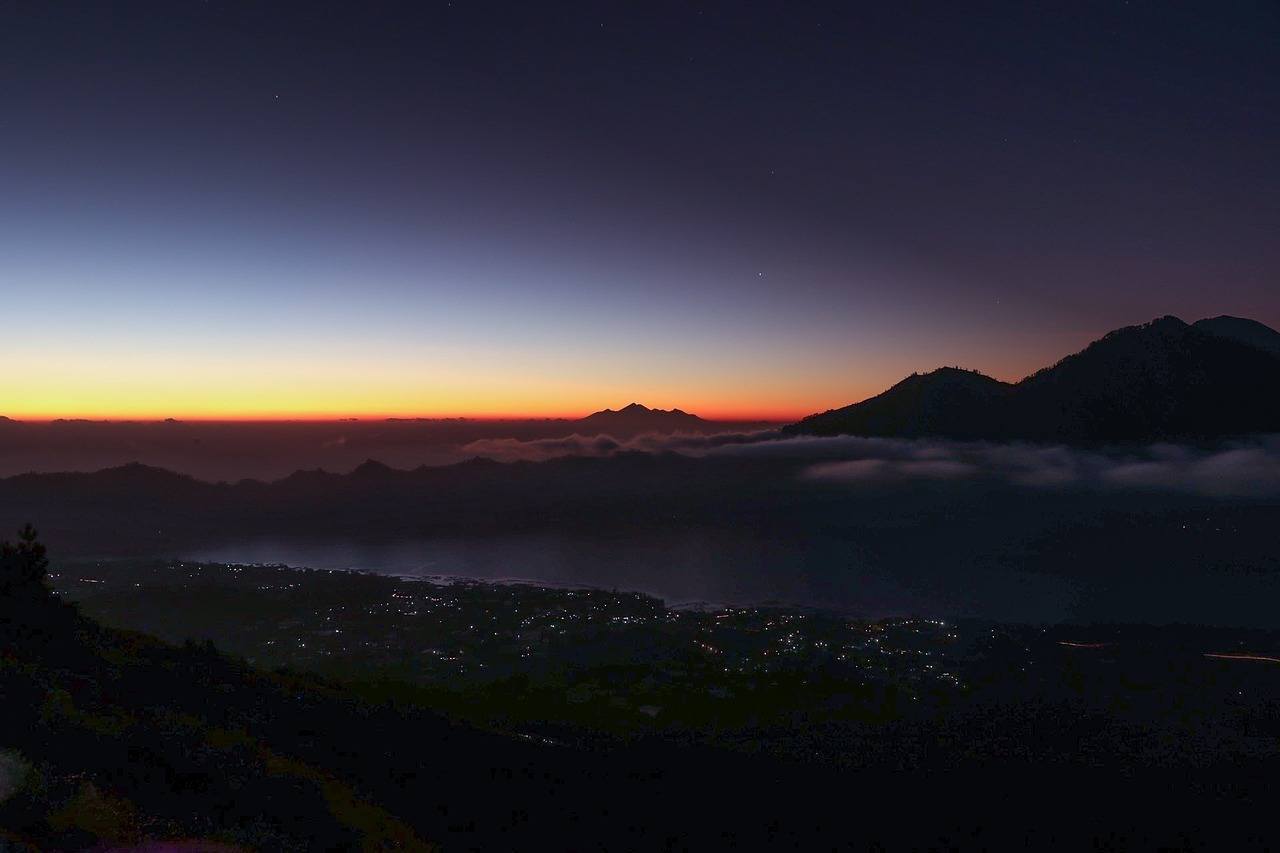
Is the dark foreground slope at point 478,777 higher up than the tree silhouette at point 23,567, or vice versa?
the tree silhouette at point 23,567

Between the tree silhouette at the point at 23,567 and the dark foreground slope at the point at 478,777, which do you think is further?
the tree silhouette at the point at 23,567

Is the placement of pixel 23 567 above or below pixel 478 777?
above

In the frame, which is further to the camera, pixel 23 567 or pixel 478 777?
pixel 23 567

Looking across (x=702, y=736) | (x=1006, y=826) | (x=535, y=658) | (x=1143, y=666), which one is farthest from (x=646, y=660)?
(x=1143, y=666)

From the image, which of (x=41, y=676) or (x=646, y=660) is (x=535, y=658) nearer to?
(x=646, y=660)
